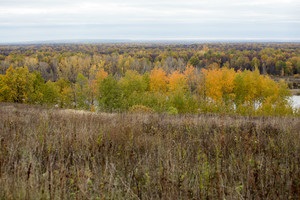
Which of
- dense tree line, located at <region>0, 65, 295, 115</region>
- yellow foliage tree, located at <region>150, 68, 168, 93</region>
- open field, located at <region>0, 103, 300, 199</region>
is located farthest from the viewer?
yellow foliage tree, located at <region>150, 68, 168, 93</region>

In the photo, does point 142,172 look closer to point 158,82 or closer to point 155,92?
point 155,92

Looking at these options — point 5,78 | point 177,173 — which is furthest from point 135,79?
point 177,173

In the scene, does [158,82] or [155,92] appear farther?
[158,82]

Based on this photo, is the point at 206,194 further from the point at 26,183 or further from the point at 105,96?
the point at 105,96

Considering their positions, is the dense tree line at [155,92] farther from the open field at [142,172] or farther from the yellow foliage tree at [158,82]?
the open field at [142,172]

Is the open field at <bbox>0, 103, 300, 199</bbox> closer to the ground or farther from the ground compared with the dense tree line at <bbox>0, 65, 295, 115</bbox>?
farther from the ground

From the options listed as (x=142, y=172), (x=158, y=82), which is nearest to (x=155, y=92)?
(x=158, y=82)

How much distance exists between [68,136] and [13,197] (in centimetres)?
346

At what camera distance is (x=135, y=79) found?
53750 mm

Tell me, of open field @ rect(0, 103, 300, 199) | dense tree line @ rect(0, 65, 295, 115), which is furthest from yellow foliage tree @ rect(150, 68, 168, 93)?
open field @ rect(0, 103, 300, 199)

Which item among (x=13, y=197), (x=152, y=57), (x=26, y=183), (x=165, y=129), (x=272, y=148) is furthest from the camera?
(x=152, y=57)

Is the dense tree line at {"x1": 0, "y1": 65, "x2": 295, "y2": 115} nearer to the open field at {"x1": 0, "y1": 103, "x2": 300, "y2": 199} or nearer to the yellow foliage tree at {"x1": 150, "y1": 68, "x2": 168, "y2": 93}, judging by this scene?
the yellow foliage tree at {"x1": 150, "y1": 68, "x2": 168, "y2": 93}

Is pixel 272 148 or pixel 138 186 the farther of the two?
pixel 272 148

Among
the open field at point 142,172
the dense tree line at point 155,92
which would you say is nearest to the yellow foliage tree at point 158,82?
the dense tree line at point 155,92
